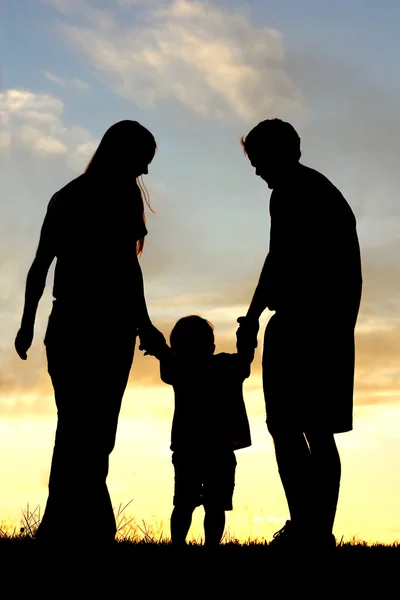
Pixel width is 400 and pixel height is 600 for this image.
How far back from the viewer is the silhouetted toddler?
22.5 feet

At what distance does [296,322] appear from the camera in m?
5.88

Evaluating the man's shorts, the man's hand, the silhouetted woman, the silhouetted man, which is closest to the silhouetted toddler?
the man's shorts

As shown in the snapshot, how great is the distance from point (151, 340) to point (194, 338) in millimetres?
781

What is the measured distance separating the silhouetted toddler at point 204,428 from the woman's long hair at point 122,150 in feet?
5.36

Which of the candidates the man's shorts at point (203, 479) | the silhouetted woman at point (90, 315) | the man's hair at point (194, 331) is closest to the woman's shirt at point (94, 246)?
the silhouetted woman at point (90, 315)

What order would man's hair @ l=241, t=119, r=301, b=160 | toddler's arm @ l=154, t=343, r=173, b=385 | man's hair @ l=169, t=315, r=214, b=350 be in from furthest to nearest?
man's hair @ l=169, t=315, r=214, b=350
toddler's arm @ l=154, t=343, r=173, b=385
man's hair @ l=241, t=119, r=301, b=160

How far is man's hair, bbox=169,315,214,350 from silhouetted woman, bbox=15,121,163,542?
113cm

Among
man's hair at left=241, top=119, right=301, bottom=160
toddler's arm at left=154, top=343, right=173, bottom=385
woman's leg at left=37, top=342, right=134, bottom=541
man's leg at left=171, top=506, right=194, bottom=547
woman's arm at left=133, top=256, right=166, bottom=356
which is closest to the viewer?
woman's leg at left=37, top=342, right=134, bottom=541

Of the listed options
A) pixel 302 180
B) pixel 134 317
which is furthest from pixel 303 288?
pixel 134 317

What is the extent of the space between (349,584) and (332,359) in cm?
155

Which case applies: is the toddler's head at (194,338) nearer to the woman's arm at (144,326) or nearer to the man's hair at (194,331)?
the man's hair at (194,331)

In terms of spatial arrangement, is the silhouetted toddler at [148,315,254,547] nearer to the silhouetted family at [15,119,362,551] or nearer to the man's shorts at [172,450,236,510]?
the man's shorts at [172,450,236,510]

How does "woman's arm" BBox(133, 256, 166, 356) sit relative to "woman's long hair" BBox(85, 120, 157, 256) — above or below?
below

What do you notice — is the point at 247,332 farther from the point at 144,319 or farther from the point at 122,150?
the point at 122,150
